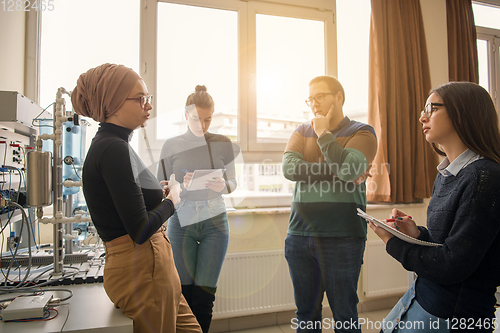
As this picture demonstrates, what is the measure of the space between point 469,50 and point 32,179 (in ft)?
12.1

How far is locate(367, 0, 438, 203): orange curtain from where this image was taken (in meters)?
2.53

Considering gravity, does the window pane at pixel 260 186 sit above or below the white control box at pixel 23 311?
above

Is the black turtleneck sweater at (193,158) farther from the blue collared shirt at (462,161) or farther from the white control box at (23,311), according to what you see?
the blue collared shirt at (462,161)

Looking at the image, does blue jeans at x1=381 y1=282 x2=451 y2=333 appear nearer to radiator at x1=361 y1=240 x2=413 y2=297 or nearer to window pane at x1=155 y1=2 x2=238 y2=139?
radiator at x1=361 y1=240 x2=413 y2=297

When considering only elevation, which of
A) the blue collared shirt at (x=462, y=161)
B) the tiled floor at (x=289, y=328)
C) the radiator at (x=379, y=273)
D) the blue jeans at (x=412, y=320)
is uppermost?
the blue collared shirt at (x=462, y=161)

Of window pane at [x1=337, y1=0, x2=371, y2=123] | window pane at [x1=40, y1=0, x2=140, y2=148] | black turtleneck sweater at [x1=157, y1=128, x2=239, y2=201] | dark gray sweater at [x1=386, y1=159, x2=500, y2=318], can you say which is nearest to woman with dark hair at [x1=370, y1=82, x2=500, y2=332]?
dark gray sweater at [x1=386, y1=159, x2=500, y2=318]

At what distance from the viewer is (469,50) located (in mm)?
2928

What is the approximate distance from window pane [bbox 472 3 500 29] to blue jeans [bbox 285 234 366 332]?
11.0 ft

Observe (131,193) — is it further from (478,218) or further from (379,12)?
(379,12)

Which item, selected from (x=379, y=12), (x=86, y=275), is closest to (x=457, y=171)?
(x=86, y=275)

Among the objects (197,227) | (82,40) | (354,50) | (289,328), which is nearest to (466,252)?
(197,227)

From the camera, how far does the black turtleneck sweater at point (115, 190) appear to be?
2.87 ft

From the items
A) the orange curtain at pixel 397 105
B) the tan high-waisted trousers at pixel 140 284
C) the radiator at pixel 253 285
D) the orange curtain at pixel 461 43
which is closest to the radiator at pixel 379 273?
the orange curtain at pixel 397 105

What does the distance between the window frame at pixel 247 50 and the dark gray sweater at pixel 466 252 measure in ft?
5.48
